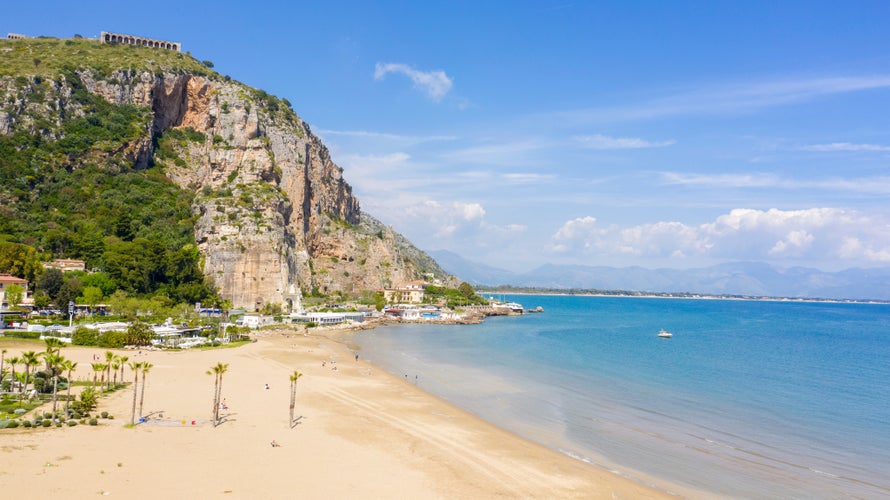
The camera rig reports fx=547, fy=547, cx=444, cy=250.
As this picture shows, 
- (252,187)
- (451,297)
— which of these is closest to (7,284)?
(252,187)

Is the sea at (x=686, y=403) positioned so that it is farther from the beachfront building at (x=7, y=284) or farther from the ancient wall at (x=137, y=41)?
the ancient wall at (x=137, y=41)

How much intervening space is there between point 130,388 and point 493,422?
2273 centimetres

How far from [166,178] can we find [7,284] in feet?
155

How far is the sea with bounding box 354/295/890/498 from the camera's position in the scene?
2567cm

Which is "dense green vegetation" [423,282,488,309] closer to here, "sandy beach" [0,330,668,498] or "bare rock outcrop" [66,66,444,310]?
"bare rock outcrop" [66,66,444,310]

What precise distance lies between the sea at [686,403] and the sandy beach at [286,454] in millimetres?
3605

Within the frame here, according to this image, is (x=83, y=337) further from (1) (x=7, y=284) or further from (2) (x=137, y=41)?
(2) (x=137, y=41)

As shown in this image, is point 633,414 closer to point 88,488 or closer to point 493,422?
point 493,422

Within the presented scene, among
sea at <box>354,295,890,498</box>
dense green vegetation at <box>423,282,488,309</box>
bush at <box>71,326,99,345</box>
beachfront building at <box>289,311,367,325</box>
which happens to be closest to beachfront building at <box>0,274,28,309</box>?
bush at <box>71,326,99,345</box>

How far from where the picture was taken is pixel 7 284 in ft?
193

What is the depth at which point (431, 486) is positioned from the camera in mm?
21172

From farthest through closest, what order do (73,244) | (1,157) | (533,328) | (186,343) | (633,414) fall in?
(533,328), (1,157), (73,244), (186,343), (633,414)

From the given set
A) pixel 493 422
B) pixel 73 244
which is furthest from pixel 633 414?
pixel 73 244

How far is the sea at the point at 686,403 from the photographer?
25.7m
